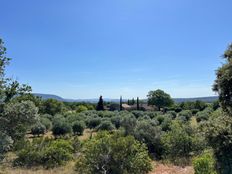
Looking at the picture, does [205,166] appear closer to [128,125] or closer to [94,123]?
[128,125]

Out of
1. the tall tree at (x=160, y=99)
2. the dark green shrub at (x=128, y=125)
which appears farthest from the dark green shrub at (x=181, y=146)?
the tall tree at (x=160, y=99)

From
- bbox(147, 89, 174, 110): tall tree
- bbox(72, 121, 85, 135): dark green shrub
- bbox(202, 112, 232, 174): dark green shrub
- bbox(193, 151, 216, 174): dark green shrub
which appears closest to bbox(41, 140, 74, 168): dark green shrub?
bbox(193, 151, 216, 174): dark green shrub

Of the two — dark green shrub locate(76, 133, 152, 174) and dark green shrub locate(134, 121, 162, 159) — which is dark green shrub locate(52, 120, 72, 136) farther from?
dark green shrub locate(76, 133, 152, 174)

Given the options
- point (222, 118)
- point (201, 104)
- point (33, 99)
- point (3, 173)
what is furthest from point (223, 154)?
point (201, 104)

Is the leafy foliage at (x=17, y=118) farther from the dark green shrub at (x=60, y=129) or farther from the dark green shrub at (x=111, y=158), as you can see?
the dark green shrub at (x=60, y=129)

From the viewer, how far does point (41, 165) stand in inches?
504

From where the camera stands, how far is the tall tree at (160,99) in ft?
231

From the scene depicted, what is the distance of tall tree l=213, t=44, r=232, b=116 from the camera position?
9203mm

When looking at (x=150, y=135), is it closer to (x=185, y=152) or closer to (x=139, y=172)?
(x=185, y=152)

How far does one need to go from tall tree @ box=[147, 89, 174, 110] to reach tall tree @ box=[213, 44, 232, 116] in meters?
61.2

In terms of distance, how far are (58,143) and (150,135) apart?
557 centimetres

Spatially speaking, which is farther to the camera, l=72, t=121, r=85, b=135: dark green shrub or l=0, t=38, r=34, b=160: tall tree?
l=72, t=121, r=85, b=135: dark green shrub

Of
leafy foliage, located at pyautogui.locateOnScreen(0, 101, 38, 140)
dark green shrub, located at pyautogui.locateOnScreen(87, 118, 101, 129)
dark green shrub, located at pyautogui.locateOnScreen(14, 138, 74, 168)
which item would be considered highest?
leafy foliage, located at pyautogui.locateOnScreen(0, 101, 38, 140)

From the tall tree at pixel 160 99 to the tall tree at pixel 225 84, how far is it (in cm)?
6123
